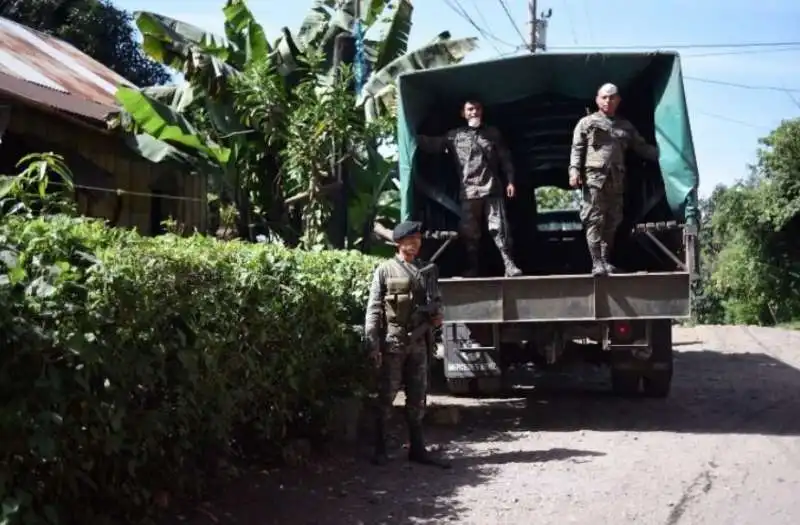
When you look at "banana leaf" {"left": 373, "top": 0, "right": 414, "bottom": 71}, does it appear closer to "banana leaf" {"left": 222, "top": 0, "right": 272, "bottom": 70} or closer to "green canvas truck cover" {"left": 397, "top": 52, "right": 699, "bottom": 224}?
"banana leaf" {"left": 222, "top": 0, "right": 272, "bottom": 70}

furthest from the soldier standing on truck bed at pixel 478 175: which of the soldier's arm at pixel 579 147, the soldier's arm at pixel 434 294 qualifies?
the soldier's arm at pixel 434 294

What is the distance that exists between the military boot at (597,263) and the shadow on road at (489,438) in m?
1.35

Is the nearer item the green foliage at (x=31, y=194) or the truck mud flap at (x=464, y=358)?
the green foliage at (x=31, y=194)

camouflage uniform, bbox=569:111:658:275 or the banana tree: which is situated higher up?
the banana tree

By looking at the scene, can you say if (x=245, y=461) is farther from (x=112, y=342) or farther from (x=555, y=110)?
(x=555, y=110)

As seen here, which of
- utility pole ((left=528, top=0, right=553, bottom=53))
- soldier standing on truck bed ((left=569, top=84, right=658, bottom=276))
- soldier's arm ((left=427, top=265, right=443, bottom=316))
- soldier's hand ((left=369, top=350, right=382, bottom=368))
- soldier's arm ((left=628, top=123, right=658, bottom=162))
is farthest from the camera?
utility pole ((left=528, top=0, right=553, bottom=53))

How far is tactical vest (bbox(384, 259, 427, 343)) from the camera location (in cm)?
639

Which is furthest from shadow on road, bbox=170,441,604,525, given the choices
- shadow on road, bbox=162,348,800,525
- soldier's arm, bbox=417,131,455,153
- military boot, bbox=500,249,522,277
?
soldier's arm, bbox=417,131,455,153

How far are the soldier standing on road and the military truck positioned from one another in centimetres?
128

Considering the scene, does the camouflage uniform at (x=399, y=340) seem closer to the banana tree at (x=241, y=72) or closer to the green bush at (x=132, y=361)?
the green bush at (x=132, y=361)

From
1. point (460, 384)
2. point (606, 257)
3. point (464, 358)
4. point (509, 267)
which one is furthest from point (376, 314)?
point (606, 257)

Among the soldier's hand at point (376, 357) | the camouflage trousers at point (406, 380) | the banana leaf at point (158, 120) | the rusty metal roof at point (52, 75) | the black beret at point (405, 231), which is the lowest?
the camouflage trousers at point (406, 380)

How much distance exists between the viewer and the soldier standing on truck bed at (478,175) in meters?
8.52

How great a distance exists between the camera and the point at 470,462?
6520mm
